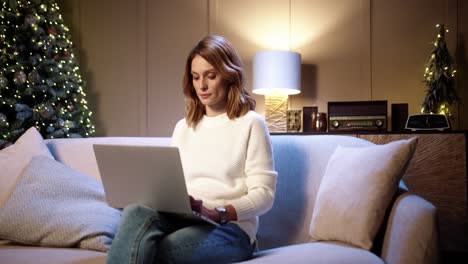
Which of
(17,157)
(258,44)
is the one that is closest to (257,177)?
(17,157)

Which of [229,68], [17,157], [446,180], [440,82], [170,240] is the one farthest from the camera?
[440,82]

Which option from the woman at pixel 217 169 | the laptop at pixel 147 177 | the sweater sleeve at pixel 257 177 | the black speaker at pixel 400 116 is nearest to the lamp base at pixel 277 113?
the black speaker at pixel 400 116

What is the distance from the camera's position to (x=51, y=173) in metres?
1.79

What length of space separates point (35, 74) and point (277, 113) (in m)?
1.87

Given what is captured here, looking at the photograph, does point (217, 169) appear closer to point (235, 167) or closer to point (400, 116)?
point (235, 167)

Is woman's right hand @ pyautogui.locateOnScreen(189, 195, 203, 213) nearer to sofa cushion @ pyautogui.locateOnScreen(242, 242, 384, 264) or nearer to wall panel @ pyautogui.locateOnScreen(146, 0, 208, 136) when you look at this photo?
sofa cushion @ pyautogui.locateOnScreen(242, 242, 384, 264)

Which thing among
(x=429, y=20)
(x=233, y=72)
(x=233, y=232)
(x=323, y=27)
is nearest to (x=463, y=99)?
(x=429, y=20)

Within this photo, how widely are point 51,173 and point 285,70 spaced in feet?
5.80

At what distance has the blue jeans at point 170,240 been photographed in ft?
3.66

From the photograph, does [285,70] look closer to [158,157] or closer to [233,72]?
[233,72]

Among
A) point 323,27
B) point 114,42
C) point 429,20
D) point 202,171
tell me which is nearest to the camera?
point 202,171

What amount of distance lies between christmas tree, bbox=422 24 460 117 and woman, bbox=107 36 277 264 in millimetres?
1766

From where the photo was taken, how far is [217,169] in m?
1.52

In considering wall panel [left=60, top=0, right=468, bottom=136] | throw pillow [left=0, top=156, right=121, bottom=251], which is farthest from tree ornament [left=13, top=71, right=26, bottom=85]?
throw pillow [left=0, top=156, right=121, bottom=251]
